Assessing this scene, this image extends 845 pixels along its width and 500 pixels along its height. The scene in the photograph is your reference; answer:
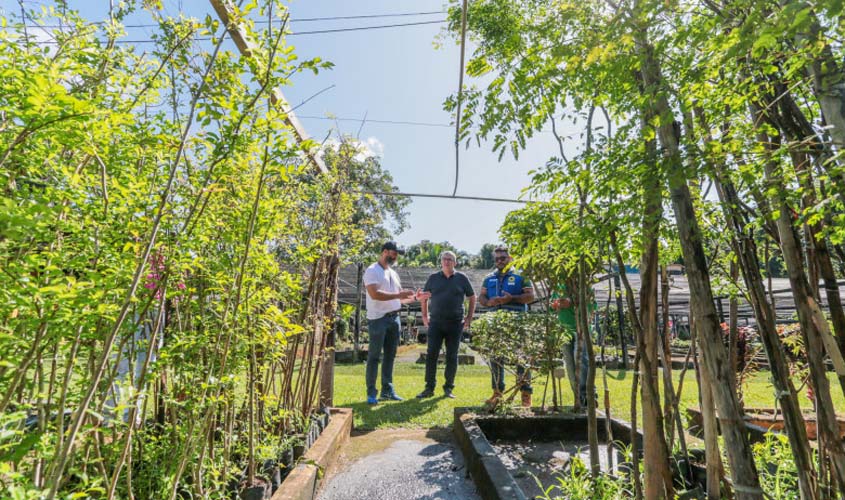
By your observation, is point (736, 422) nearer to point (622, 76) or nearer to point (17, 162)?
point (622, 76)

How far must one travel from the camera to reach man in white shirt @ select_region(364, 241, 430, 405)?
4.82 meters

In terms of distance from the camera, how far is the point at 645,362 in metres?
1.49

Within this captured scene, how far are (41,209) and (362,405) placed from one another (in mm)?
4369

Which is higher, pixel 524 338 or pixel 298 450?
pixel 524 338

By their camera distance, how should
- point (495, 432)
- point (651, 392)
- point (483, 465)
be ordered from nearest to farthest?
point (651, 392)
point (483, 465)
point (495, 432)

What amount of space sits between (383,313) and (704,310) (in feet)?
12.9

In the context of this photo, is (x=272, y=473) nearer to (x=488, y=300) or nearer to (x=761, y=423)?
(x=488, y=300)

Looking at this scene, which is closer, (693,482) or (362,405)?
(693,482)

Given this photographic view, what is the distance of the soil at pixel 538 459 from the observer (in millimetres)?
2705

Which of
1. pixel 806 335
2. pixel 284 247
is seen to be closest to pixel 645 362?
pixel 806 335

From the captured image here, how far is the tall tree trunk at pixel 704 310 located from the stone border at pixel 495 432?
4.39 feet

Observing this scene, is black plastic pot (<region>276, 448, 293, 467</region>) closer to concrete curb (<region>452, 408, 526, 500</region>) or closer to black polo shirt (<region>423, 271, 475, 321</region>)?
concrete curb (<region>452, 408, 526, 500</region>)

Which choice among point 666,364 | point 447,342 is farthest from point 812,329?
point 447,342

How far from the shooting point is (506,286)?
16.3 ft
